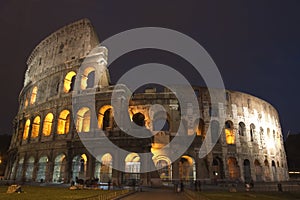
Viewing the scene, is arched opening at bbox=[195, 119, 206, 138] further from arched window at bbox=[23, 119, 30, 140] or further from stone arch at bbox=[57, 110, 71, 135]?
arched window at bbox=[23, 119, 30, 140]

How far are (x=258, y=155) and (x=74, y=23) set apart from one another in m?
31.4

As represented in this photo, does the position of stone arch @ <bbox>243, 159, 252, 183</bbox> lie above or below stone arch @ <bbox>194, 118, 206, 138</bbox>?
below

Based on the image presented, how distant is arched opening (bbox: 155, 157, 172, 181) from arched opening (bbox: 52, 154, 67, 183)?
34.0 feet

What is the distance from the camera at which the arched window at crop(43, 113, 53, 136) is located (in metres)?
30.5

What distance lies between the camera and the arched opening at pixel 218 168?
29.0m

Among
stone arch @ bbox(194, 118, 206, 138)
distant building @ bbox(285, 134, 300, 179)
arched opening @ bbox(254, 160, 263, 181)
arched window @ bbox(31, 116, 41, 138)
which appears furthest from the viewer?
distant building @ bbox(285, 134, 300, 179)

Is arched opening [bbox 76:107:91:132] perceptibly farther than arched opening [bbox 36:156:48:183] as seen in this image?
No

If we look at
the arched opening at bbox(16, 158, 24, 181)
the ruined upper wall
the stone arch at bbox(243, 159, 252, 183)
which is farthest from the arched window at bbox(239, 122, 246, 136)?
the arched opening at bbox(16, 158, 24, 181)

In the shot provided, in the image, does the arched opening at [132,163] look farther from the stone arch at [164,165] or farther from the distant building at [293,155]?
the distant building at [293,155]

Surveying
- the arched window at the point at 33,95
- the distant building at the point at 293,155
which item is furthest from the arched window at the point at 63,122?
the distant building at the point at 293,155

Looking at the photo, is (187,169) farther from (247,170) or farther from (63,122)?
(63,122)

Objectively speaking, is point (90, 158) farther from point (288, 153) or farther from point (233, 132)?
point (288, 153)

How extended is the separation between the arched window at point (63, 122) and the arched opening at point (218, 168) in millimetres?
18622

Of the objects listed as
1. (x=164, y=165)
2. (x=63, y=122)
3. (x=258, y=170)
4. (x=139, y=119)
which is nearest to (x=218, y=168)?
(x=258, y=170)
